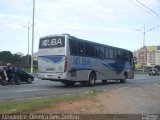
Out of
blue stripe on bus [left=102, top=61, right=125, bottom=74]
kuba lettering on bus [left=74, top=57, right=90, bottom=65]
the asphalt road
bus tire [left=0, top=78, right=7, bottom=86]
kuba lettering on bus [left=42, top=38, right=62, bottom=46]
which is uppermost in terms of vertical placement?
kuba lettering on bus [left=42, top=38, right=62, bottom=46]

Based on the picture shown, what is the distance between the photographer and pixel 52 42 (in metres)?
28.0

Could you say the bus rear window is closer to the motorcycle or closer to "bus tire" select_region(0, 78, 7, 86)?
the motorcycle

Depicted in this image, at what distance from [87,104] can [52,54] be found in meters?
13.7

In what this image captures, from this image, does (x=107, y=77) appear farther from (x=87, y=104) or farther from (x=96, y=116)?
(x=96, y=116)

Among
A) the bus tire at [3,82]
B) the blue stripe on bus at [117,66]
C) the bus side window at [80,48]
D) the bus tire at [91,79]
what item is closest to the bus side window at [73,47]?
the bus side window at [80,48]

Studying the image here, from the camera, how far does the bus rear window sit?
27.4m

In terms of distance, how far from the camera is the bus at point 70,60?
27297 millimetres

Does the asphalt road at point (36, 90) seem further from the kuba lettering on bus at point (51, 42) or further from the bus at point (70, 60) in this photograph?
the kuba lettering on bus at point (51, 42)

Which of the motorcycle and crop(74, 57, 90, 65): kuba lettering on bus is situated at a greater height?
crop(74, 57, 90, 65): kuba lettering on bus

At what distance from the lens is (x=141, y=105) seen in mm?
14898

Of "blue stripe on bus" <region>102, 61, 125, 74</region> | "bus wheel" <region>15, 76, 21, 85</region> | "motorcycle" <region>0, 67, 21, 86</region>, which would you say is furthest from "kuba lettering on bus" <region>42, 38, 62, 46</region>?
"blue stripe on bus" <region>102, 61, 125, 74</region>

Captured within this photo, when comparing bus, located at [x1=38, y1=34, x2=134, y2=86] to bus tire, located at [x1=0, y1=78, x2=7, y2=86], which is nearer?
bus, located at [x1=38, y1=34, x2=134, y2=86]

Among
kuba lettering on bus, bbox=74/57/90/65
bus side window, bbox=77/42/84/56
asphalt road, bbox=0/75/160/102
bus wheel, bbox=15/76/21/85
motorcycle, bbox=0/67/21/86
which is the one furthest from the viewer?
bus wheel, bbox=15/76/21/85

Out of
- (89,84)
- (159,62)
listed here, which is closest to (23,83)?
(89,84)
